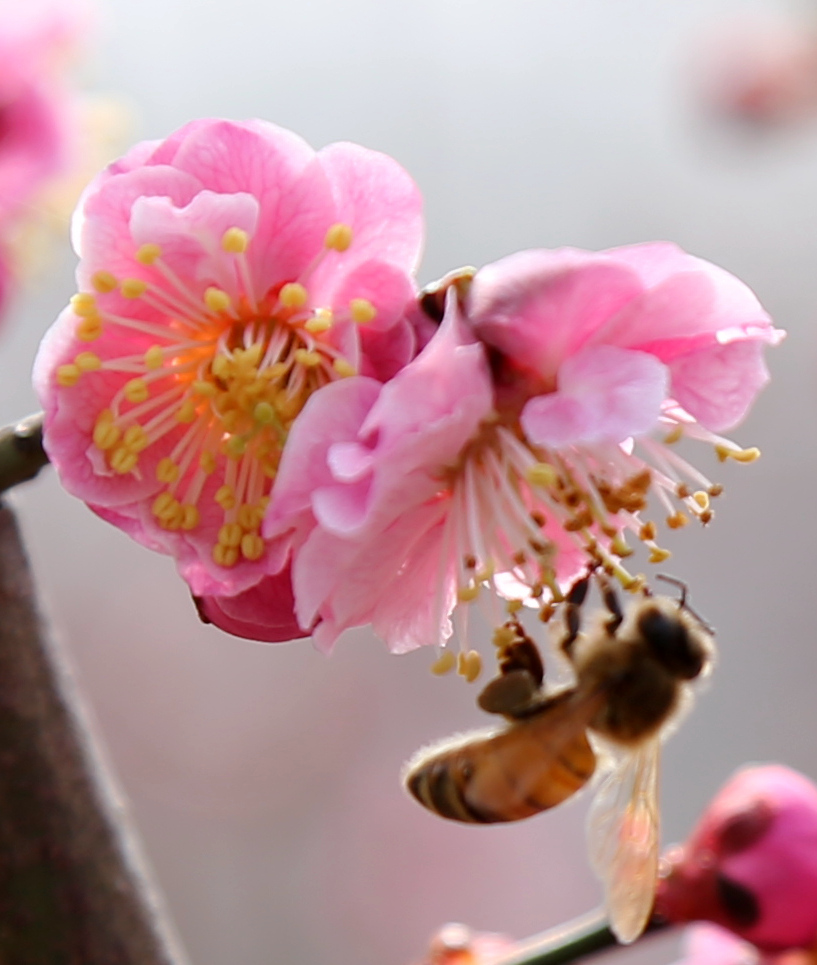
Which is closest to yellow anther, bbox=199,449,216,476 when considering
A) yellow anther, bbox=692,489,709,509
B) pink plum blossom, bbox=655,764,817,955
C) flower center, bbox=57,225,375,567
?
flower center, bbox=57,225,375,567

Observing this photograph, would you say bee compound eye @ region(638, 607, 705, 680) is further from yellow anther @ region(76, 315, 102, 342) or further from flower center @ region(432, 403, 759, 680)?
yellow anther @ region(76, 315, 102, 342)

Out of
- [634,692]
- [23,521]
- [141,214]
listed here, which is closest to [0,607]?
[23,521]

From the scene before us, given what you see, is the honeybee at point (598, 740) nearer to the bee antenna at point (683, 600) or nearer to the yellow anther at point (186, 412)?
the bee antenna at point (683, 600)

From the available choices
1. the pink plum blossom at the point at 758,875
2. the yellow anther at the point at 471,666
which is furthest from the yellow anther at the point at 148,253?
the pink plum blossom at the point at 758,875

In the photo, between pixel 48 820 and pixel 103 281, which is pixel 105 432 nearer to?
pixel 103 281

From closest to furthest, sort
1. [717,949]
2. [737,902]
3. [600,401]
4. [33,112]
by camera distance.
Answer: [600,401]
[737,902]
[717,949]
[33,112]

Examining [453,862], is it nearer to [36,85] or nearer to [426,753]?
[36,85]

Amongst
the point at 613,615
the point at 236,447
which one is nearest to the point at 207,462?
Answer: the point at 236,447
